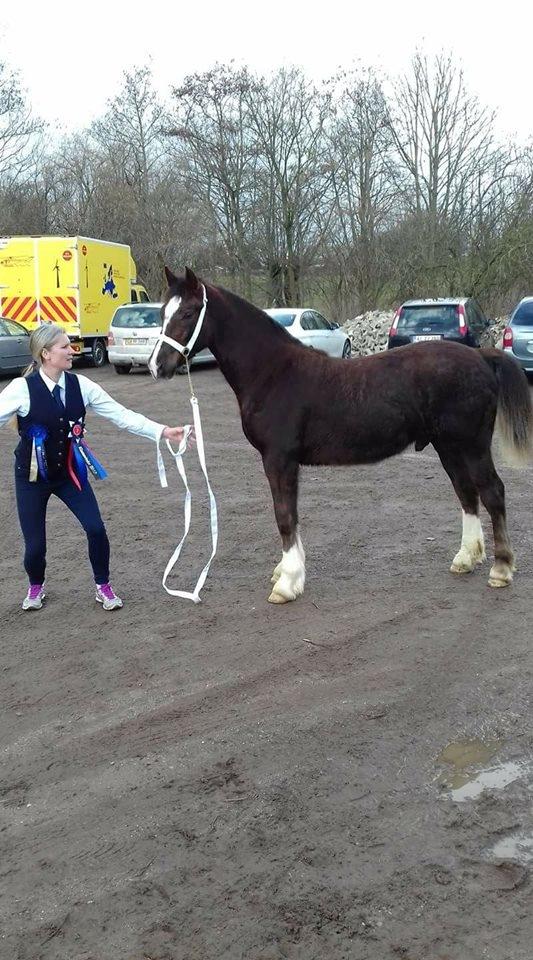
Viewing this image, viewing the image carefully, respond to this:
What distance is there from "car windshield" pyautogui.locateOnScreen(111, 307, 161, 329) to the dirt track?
14055 mm

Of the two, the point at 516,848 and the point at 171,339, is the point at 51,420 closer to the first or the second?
the point at 171,339

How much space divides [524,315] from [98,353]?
465 inches

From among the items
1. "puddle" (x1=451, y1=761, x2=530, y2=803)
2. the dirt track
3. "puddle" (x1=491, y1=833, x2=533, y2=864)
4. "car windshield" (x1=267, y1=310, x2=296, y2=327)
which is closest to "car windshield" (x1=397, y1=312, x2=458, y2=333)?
"car windshield" (x1=267, y1=310, x2=296, y2=327)

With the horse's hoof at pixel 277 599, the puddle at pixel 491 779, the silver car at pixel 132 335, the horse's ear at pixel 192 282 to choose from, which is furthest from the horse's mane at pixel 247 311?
the silver car at pixel 132 335

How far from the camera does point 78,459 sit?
195 inches

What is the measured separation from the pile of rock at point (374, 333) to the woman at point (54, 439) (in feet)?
58.3

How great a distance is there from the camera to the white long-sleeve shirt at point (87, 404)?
15.4 feet

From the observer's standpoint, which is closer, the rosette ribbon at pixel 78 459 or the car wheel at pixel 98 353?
the rosette ribbon at pixel 78 459

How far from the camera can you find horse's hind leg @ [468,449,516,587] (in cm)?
538

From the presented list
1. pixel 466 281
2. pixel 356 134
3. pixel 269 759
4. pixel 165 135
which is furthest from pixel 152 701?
pixel 165 135

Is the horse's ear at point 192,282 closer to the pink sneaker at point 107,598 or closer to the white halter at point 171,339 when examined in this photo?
the white halter at point 171,339

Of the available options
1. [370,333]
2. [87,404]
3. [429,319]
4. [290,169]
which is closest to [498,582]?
[87,404]

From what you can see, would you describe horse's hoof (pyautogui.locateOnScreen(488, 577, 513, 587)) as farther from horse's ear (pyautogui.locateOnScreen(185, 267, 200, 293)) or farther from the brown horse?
horse's ear (pyautogui.locateOnScreen(185, 267, 200, 293))

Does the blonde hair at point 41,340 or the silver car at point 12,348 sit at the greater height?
the silver car at point 12,348
